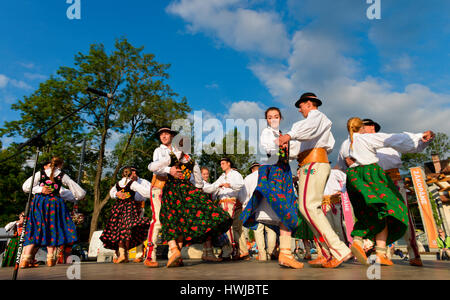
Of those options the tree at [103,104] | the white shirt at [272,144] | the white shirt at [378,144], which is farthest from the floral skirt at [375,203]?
the tree at [103,104]

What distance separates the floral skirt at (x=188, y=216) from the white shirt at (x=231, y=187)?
2.17 metres

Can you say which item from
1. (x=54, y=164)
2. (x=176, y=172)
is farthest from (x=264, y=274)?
(x=54, y=164)

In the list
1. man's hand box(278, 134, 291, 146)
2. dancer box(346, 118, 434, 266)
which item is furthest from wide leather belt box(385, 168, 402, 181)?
man's hand box(278, 134, 291, 146)

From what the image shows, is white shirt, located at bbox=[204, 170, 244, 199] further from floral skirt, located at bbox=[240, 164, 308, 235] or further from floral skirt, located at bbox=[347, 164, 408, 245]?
floral skirt, located at bbox=[347, 164, 408, 245]

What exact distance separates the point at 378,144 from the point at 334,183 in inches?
98.7

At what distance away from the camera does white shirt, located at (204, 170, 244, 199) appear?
6.54 metres

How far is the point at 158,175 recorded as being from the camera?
Result: 4.72m

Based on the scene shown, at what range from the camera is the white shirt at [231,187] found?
257 inches

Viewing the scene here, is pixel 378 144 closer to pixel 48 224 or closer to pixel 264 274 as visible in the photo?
pixel 264 274

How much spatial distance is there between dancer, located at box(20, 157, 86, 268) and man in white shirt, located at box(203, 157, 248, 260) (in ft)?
9.29

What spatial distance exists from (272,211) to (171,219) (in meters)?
1.47
